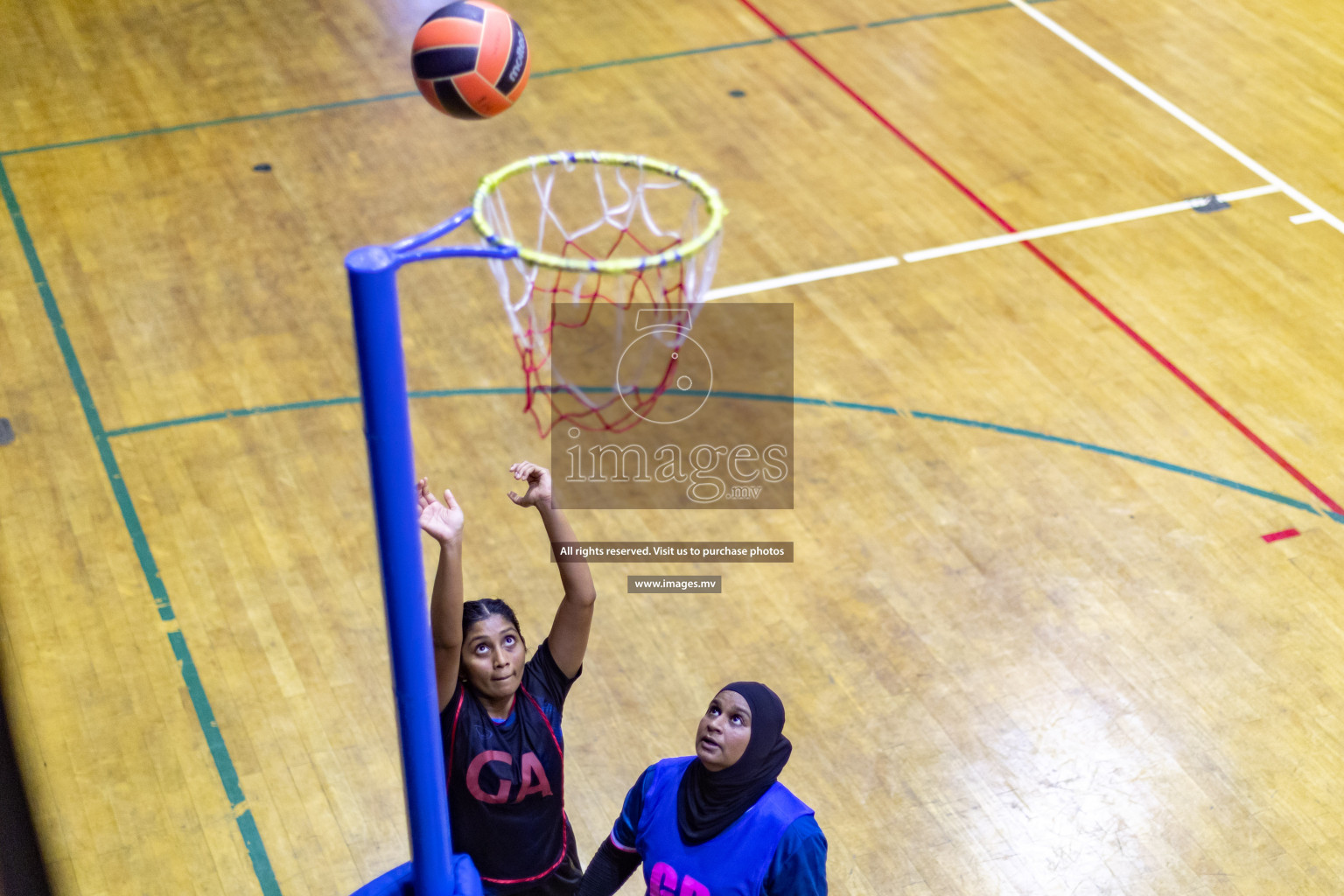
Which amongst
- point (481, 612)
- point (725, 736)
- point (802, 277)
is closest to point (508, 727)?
point (481, 612)

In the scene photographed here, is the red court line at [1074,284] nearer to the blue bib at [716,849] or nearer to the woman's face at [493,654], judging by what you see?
the blue bib at [716,849]

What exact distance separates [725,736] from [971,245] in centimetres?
500

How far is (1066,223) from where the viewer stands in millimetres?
7891

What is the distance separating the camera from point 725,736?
11.1ft

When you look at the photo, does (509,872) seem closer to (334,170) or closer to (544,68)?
(334,170)

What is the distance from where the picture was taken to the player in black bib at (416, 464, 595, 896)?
3.48 m

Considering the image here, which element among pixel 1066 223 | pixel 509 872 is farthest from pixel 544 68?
pixel 509 872

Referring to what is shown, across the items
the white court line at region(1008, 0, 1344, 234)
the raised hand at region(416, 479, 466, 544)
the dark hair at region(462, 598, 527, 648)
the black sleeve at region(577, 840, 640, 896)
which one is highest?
the raised hand at region(416, 479, 466, 544)

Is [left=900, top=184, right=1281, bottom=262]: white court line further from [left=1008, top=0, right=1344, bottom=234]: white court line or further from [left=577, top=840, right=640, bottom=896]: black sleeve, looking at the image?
[left=577, top=840, right=640, bottom=896]: black sleeve

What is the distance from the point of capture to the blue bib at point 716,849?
335cm

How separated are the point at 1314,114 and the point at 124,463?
7.89 metres

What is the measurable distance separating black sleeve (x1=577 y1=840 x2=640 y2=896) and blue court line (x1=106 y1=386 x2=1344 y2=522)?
3340 millimetres

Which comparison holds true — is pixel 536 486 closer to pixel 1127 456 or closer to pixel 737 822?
pixel 737 822

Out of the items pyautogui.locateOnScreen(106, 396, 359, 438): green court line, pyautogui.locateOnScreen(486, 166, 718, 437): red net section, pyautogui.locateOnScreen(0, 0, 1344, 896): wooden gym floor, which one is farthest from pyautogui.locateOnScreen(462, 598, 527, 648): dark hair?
pyautogui.locateOnScreen(106, 396, 359, 438): green court line
